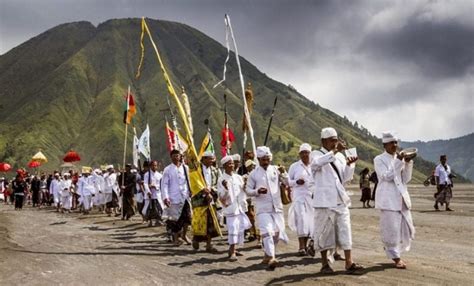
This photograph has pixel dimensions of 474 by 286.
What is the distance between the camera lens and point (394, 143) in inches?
331

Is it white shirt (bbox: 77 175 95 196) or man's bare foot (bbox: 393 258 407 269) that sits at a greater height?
white shirt (bbox: 77 175 95 196)

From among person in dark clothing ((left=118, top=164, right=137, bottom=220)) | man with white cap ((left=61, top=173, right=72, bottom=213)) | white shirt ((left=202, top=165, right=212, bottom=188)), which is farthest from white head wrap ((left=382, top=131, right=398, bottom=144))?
man with white cap ((left=61, top=173, right=72, bottom=213))

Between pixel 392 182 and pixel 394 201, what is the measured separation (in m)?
0.30

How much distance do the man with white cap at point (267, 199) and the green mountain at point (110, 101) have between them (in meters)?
97.9

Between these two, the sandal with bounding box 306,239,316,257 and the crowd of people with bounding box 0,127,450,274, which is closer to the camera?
the crowd of people with bounding box 0,127,450,274

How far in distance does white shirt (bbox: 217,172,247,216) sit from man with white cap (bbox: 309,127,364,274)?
7.39 feet

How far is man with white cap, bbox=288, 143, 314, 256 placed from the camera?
9.88m

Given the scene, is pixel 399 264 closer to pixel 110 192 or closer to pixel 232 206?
pixel 232 206

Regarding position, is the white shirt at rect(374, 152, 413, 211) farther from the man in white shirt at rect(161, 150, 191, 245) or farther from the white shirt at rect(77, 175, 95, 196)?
the white shirt at rect(77, 175, 95, 196)

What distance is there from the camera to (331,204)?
792cm

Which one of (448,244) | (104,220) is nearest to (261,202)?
(448,244)

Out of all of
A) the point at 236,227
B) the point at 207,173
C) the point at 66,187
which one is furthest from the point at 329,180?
the point at 66,187

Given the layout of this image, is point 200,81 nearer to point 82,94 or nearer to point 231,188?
point 82,94

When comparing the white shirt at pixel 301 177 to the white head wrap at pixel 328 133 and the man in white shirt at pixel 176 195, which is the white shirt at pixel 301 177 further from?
the man in white shirt at pixel 176 195
